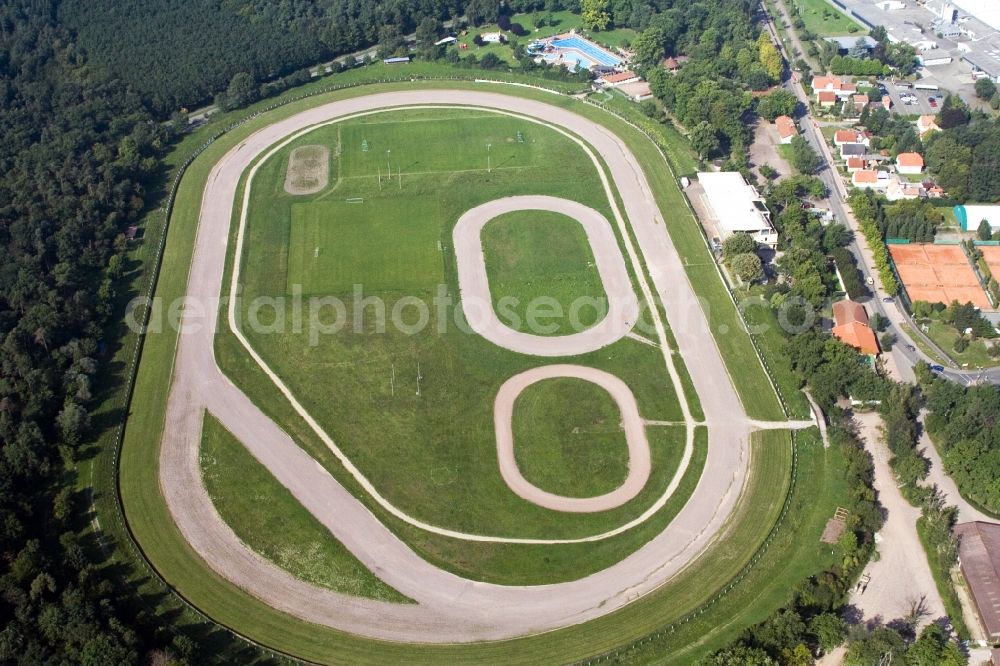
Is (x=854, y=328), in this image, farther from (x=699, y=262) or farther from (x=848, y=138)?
(x=848, y=138)

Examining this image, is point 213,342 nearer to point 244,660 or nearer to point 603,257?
point 244,660

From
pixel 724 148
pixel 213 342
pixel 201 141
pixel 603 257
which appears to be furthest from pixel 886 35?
pixel 213 342

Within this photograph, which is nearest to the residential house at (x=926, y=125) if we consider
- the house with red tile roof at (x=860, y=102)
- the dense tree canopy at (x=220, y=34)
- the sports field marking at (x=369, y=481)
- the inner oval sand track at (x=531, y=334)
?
the house with red tile roof at (x=860, y=102)

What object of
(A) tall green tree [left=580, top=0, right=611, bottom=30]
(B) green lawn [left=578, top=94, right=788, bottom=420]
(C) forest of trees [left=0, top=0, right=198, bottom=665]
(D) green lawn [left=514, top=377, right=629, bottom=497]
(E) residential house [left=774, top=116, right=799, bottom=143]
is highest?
(C) forest of trees [left=0, top=0, right=198, bottom=665]

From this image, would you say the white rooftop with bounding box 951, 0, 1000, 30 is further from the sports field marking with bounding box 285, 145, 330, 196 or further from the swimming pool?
the sports field marking with bounding box 285, 145, 330, 196

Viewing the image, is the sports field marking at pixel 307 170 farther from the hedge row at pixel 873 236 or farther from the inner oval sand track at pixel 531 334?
the hedge row at pixel 873 236

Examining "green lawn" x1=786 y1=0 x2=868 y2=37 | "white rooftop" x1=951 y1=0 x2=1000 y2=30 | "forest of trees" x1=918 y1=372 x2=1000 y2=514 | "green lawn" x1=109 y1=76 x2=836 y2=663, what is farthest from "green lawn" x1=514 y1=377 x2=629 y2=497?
"white rooftop" x1=951 y1=0 x2=1000 y2=30
